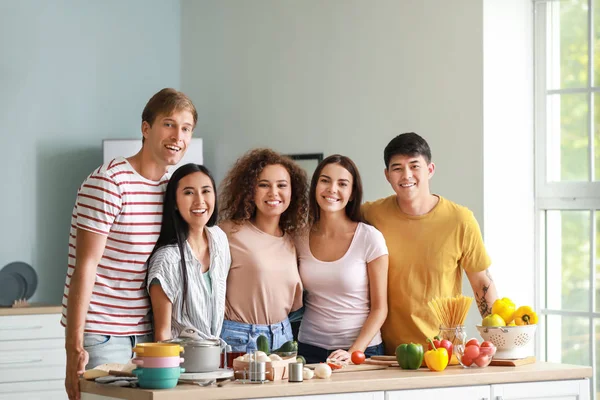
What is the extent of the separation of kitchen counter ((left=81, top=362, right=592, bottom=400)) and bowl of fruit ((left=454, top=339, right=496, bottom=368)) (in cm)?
3

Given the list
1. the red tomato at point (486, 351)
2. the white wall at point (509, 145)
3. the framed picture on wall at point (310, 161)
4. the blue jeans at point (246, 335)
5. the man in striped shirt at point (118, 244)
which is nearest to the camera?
the man in striped shirt at point (118, 244)

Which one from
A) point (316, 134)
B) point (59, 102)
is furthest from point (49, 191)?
point (316, 134)

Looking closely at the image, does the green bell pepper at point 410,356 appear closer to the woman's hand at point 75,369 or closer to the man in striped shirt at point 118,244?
the man in striped shirt at point 118,244

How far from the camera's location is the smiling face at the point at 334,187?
11.5 ft

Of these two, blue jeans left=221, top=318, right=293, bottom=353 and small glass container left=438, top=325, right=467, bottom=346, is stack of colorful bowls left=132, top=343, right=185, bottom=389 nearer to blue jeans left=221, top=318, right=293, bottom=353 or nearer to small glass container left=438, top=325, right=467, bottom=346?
blue jeans left=221, top=318, right=293, bottom=353

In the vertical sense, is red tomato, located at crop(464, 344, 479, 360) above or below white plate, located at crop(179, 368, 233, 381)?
above

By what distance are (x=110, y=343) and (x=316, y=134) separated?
2.51 meters

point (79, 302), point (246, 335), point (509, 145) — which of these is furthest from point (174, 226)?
point (509, 145)

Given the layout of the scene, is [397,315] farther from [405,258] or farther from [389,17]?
[389,17]

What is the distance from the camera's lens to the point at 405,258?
358 cm

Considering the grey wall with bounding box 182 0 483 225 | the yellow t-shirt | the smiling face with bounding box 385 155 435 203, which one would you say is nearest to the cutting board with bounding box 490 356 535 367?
the yellow t-shirt

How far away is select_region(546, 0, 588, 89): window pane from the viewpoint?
467 cm

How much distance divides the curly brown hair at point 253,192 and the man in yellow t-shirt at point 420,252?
35 centimetres

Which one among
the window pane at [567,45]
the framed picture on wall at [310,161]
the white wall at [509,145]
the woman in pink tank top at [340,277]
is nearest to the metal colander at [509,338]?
the woman in pink tank top at [340,277]
